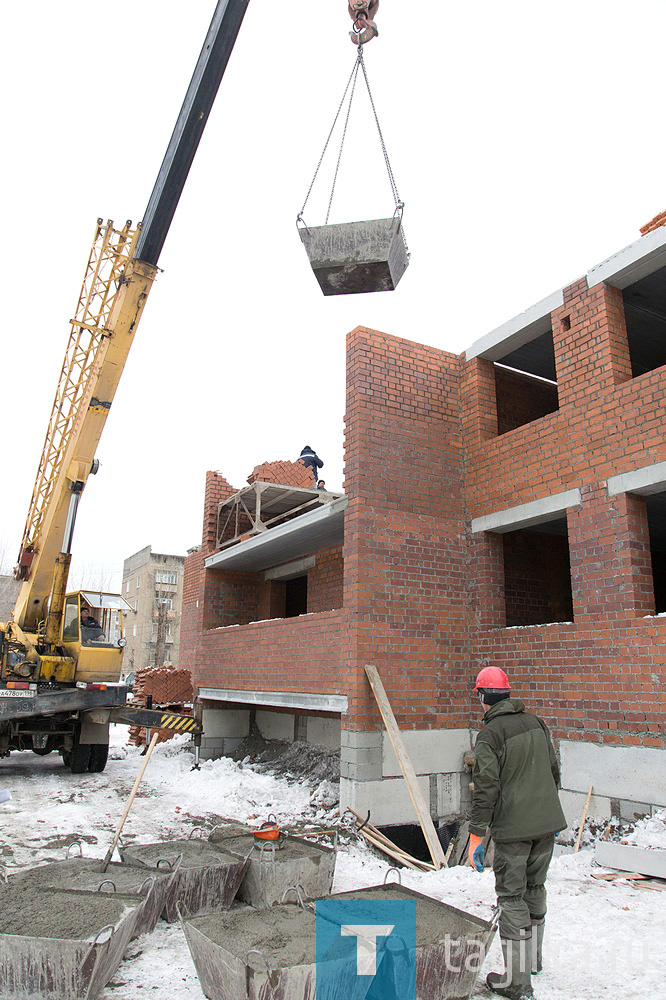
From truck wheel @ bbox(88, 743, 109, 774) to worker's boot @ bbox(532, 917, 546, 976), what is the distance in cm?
962

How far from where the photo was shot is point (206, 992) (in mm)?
3686

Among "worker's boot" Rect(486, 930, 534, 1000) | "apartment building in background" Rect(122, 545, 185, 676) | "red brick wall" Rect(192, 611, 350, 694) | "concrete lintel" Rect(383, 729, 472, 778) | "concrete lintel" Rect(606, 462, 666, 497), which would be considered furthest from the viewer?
"apartment building in background" Rect(122, 545, 185, 676)

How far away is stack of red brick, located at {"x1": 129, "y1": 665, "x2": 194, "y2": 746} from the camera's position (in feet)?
49.9

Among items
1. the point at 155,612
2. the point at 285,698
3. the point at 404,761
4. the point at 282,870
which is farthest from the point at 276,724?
the point at 155,612

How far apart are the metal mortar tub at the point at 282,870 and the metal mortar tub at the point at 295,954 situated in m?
0.65

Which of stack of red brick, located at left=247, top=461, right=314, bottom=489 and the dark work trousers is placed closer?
the dark work trousers

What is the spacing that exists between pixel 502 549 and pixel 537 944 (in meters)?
5.91

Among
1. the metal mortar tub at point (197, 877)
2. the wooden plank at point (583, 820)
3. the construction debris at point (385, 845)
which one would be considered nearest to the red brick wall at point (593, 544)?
the wooden plank at point (583, 820)

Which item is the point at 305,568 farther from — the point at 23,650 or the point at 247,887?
the point at 247,887

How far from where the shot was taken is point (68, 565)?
460 inches

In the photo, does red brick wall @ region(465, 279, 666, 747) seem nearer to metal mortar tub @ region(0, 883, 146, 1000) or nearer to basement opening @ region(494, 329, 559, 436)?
basement opening @ region(494, 329, 559, 436)

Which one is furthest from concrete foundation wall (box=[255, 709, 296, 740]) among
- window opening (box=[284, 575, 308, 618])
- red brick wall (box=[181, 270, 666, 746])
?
window opening (box=[284, 575, 308, 618])

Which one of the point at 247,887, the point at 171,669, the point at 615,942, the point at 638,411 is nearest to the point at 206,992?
the point at 247,887

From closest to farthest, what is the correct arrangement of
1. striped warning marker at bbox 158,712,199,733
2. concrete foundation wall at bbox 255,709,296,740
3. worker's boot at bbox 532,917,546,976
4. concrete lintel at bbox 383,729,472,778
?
1. worker's boot at bbox 532,917,546,976
2. concrete lintel at bbox 383,729,472,778
3. striped warning marker at bbox 158,712,199,733
4. concrete foundation wall at bbox 255,709,296,740
